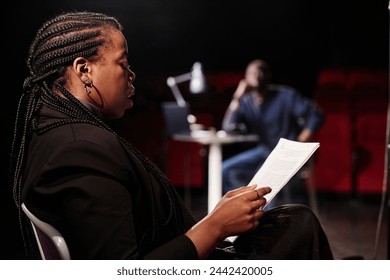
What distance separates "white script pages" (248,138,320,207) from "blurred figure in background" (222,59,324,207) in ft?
6.76

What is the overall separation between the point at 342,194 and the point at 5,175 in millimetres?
2634

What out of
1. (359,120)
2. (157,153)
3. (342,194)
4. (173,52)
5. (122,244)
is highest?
(173,52)

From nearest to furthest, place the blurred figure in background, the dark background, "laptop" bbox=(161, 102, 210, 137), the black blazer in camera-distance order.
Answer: the black blazer → "laptop" bbox=(161, 102, 210, 137) → the blurred figure in background → the dark background

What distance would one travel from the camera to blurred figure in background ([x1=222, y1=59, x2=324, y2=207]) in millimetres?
3281

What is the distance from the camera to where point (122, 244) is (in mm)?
824

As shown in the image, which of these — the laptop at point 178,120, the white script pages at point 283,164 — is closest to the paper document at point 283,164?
the white script pages at point 283,164

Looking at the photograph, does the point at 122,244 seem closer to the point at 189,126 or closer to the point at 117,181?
the point at 117,181

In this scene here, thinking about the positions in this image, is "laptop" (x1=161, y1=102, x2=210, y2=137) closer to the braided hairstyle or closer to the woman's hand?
the braided hairstyle

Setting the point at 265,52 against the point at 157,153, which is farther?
the point at 265,52

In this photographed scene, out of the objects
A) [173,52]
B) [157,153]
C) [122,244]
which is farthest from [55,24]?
[173,52]

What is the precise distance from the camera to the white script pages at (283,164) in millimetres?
1029

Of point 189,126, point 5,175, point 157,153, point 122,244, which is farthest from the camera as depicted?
point 157,153

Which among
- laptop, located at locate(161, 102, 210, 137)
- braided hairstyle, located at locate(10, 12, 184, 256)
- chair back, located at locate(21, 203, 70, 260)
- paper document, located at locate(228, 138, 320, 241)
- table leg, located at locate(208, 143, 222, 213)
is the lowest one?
table leg, located at locate(208, 143, 222, 213)

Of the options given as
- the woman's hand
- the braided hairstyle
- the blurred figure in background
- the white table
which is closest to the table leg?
the white table
